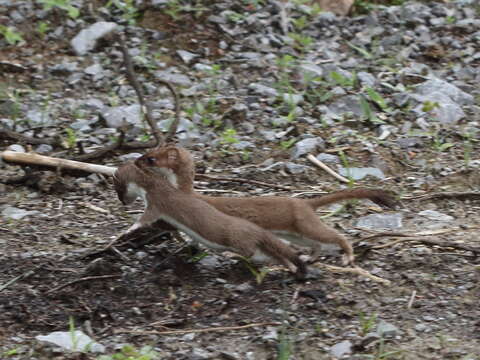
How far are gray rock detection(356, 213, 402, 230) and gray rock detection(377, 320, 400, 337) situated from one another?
46.8 inches

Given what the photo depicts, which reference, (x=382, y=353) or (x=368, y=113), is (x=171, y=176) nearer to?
(x=382, y=353)

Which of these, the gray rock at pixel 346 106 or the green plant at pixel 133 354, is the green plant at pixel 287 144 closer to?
the gray rock at pixel 346 106

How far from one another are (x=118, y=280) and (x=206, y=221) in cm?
56

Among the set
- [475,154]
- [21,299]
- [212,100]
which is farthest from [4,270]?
[475,154]

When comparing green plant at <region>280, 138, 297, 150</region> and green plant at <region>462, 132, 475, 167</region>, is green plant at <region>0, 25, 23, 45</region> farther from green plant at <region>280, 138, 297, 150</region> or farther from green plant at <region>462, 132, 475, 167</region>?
green plant at <region>462, 132, 475, 167</region>

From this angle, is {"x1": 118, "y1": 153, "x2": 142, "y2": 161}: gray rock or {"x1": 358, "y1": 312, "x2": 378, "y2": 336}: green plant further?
{"x1": 118, "y1": 153, "x2": 142, "y2": 161}: gray rock

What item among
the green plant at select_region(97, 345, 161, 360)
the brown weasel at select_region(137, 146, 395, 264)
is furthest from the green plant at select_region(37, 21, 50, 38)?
the green plant at select_region(97, 345, 161, 360)

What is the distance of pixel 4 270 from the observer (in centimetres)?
477

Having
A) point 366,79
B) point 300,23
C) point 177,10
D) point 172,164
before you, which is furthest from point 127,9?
point 172,164

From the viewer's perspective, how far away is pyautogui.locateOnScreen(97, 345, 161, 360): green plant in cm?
391

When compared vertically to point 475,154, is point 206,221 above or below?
above

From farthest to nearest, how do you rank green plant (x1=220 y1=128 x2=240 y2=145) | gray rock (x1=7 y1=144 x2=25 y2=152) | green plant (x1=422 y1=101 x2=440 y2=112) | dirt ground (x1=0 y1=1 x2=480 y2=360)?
green plant (x1=422 y1=101 x2=440 y2=112), green plant (x1=220 y1=128 x2=240 y2=145), gray rock (x1=7 y1=144 x2=25 y2=152), dirt ground (x1=0 y1=1 x2=480 y2=360)

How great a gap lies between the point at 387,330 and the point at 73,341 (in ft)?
4.60

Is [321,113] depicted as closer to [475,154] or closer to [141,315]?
[475,154]
